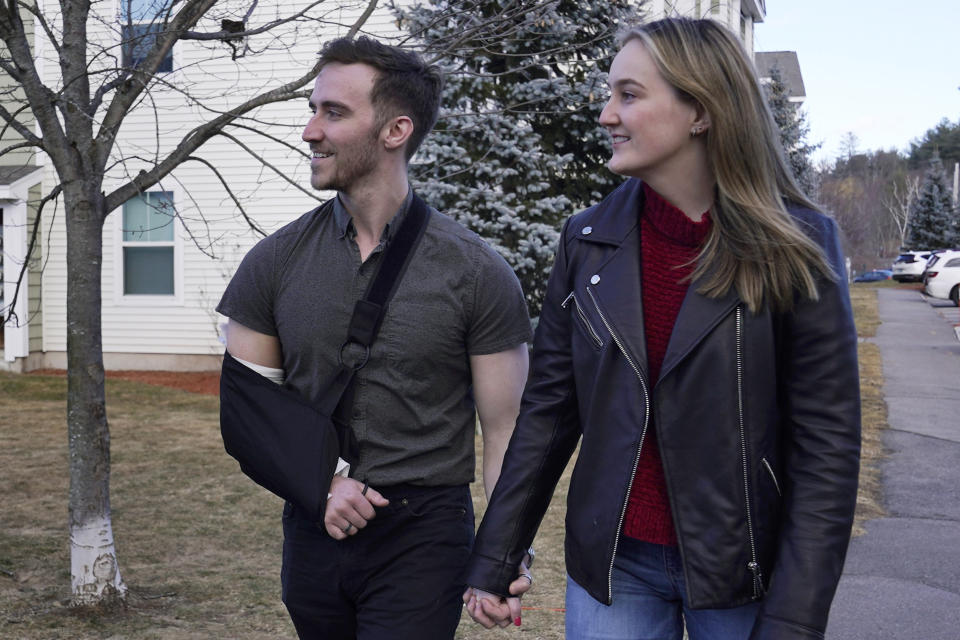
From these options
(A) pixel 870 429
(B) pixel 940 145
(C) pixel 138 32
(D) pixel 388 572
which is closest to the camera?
(D) pixel 388 572

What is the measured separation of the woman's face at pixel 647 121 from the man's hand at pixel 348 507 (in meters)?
1.06

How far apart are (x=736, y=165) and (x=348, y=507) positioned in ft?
4.25

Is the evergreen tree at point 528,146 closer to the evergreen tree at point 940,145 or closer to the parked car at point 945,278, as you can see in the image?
the parked car at point 945,278

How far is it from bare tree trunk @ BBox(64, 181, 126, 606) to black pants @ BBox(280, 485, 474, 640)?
3.01m

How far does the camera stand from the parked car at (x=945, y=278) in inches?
1471

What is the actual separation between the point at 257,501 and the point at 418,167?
429cm

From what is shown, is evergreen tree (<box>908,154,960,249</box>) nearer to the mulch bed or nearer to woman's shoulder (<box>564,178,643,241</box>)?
the mulch bed

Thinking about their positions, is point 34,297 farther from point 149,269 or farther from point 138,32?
point 138,32

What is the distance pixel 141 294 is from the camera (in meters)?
17.2

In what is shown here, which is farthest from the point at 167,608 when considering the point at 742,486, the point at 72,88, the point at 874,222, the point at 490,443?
the point at 874,222

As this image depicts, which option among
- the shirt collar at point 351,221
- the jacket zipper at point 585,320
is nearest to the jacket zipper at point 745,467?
the jacket zipper at point 585,320

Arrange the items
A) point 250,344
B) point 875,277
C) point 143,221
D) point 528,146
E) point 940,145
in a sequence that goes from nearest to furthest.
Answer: point 250,344, point 528,146, point 143,221, point 875,277, point 940,145

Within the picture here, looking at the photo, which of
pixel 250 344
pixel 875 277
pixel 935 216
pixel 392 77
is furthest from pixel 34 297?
pixel 875 277

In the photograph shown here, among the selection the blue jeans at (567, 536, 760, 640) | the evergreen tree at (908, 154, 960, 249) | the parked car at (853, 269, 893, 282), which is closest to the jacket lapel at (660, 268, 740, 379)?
the blue jeans at (567, 536, 760, 640)
